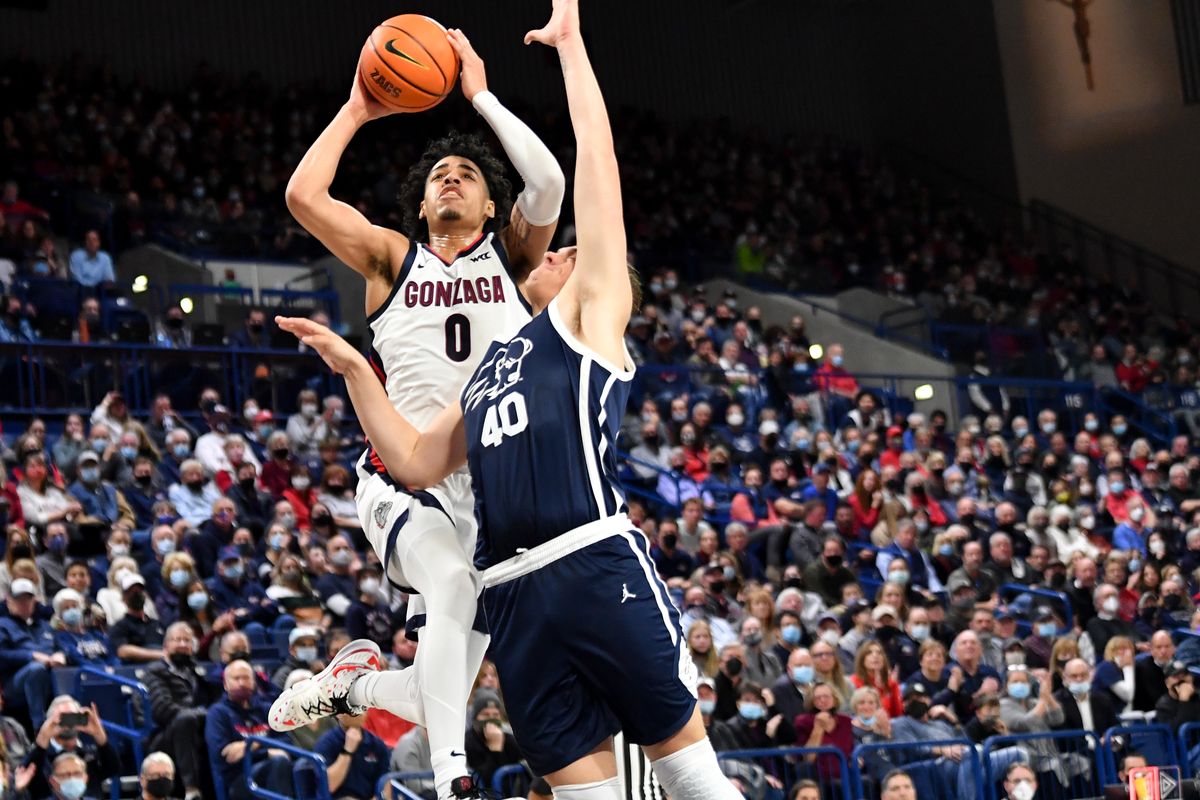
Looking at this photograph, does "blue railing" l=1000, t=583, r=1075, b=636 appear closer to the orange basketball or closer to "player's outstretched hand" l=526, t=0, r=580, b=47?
the orange basketball

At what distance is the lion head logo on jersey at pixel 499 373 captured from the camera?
444 cm

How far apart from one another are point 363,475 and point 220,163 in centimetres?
1708

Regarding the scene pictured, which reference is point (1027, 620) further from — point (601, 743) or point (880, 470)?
point (601, 743)

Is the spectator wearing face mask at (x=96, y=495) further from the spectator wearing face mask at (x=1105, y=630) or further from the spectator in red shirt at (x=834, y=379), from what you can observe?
the spectator in red shirt at (x=834, y=379)

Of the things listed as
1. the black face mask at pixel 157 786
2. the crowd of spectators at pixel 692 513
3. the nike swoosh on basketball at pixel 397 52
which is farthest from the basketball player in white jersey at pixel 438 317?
the crowd of spectators at pixel 692 513

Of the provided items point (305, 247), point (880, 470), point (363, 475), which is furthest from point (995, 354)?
point (363, 475)

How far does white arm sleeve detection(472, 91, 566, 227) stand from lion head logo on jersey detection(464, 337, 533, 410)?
1.13 metres

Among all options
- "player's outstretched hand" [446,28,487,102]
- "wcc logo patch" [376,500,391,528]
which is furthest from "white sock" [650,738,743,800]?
"player's outstretched hand" [446,28,487,102]

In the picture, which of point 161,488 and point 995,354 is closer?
point 161,488

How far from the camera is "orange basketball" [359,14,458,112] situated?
18.1 ft

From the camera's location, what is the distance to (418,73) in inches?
219

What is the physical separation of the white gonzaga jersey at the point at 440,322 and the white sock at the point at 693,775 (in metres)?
1.79

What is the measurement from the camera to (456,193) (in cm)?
580

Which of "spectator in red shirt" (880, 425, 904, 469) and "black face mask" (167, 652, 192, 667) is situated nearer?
"black face mask" (167, 652, 192, 667)
